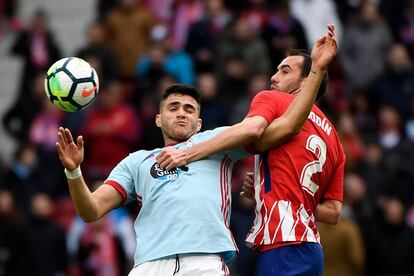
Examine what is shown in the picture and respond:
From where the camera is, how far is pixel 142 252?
9711 millimetres

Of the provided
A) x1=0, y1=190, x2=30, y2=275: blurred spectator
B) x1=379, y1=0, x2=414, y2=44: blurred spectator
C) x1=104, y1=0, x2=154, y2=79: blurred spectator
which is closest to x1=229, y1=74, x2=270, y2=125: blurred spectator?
x1=104, y1=0, x2=154, y2=79: blurred spectator

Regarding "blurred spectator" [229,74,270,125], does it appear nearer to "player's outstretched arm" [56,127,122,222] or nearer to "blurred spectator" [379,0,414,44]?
"blurred spectator" [379,0,414,44]

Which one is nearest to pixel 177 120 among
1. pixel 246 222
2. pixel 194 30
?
pixel 246 222

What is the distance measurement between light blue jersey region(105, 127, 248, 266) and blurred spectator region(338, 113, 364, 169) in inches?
327

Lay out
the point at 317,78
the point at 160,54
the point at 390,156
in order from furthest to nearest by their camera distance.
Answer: the point at 160,54 < the point at 390,156 < the point at 317,78

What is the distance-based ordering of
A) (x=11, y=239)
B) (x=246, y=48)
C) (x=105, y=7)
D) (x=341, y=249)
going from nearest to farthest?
(x=341, y=249)
(x=11, y=239)
(x=246, y=48)
(x=105, y=7)

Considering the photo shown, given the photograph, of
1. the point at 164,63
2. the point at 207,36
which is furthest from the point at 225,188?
the point at 207,36

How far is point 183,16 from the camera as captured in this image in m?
21.2

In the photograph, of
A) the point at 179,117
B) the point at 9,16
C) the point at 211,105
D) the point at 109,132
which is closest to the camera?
the point at 179,117

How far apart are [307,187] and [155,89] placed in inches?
377

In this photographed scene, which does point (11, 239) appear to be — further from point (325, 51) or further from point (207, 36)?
point (325, 51)

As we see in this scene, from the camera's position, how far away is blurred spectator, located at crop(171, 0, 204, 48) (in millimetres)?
20859

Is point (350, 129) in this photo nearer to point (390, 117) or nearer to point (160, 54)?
point (390, 117)

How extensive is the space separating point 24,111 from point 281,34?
14.5ft
